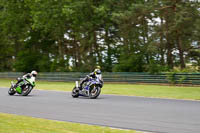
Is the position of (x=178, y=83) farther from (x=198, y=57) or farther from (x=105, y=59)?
(x=105, y=59)

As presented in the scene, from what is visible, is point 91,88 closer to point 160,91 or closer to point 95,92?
point 95,92

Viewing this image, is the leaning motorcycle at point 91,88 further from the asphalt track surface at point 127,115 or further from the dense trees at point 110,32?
the dense trees at point 110,32

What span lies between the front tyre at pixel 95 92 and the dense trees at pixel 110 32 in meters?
11.4

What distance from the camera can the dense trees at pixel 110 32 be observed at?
30812 mm

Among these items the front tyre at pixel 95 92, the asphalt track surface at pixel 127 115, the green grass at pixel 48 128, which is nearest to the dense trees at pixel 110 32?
the front tyre at pixel 95 92

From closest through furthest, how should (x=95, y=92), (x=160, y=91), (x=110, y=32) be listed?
1. (x=95, y=92)
2. (x=160, y=91)
3. (x=110, y=32)

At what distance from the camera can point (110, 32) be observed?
1606 inches

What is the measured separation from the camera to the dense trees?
30.8m

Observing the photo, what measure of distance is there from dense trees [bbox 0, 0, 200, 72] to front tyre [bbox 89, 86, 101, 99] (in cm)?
1142

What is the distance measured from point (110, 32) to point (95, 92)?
23.7m

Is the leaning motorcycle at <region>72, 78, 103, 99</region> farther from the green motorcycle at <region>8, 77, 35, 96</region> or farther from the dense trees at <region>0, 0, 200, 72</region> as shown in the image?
the dense trees at <region>0, 0, 200, 72</region>

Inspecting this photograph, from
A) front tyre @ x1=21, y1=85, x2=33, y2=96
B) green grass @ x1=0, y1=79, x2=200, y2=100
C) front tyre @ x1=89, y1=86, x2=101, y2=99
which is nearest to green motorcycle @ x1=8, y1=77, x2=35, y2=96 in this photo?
front tyre @ x1=21, y1=85, x2=33, y2=96

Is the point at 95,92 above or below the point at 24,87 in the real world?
below

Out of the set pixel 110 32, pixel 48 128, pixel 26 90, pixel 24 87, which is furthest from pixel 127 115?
pixel 110 32
